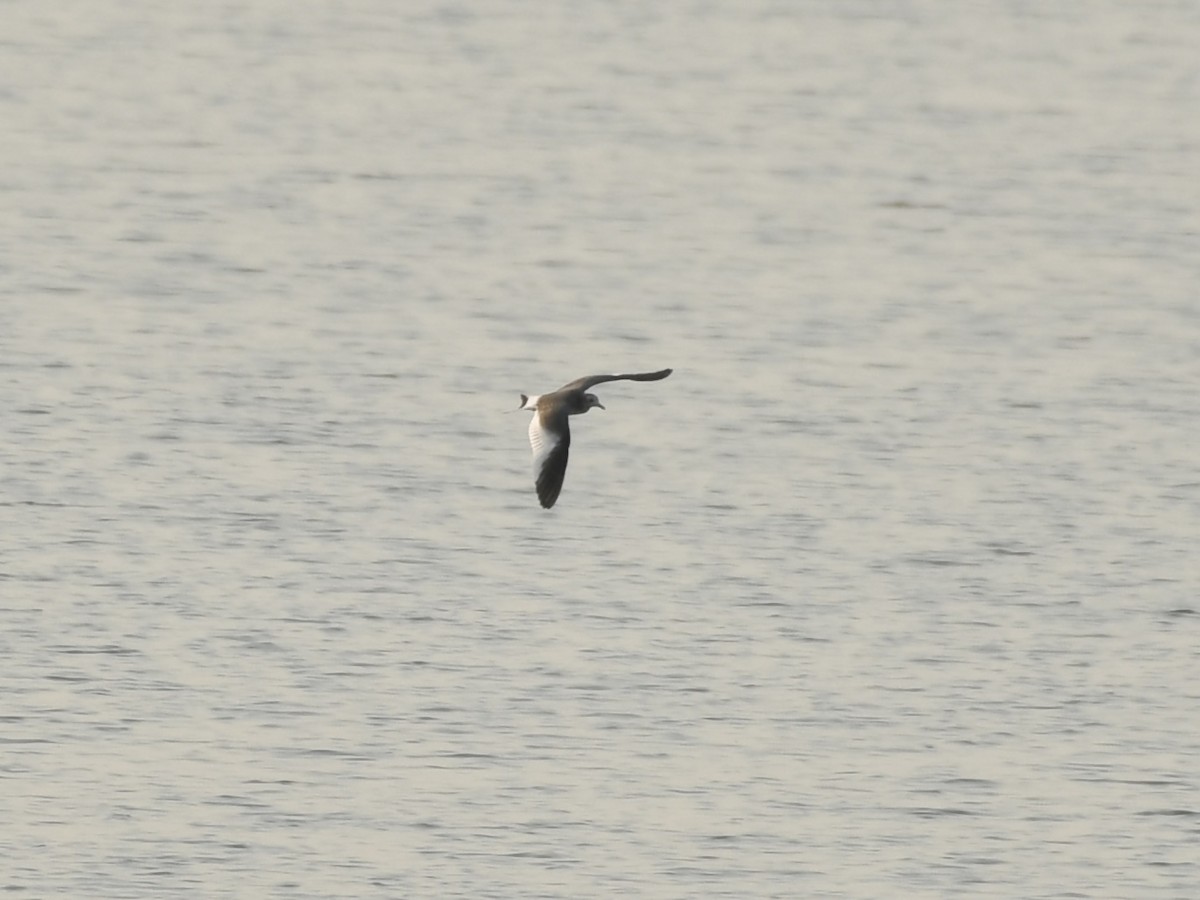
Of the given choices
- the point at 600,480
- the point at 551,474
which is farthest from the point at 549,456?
the point at 600,480

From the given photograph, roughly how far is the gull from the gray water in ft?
4.49

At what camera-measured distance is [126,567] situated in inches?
583

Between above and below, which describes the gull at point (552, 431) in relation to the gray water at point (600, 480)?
above

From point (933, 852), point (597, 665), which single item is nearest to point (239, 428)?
point (597, 665)

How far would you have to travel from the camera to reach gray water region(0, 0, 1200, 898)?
1204cm

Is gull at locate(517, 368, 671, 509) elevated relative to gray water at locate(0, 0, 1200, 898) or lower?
elevated

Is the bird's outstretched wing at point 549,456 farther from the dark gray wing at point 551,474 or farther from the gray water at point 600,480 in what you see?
the gray water at point 600,480

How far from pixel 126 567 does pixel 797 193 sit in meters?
10.7

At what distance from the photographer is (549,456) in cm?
1173

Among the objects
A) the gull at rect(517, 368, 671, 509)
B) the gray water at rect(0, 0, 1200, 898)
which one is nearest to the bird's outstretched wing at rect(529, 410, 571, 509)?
the gull at rect(517, 368, 671, 509)

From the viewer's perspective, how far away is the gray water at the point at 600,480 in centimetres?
1204

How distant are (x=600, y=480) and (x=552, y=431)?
16.3 feet

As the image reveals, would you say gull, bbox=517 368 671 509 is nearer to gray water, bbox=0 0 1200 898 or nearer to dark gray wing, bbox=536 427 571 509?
dark gray wing, bbox=536 427 571 509

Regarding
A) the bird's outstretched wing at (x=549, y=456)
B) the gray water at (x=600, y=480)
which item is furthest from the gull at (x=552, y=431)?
the gray water at (x=600, y=480)
